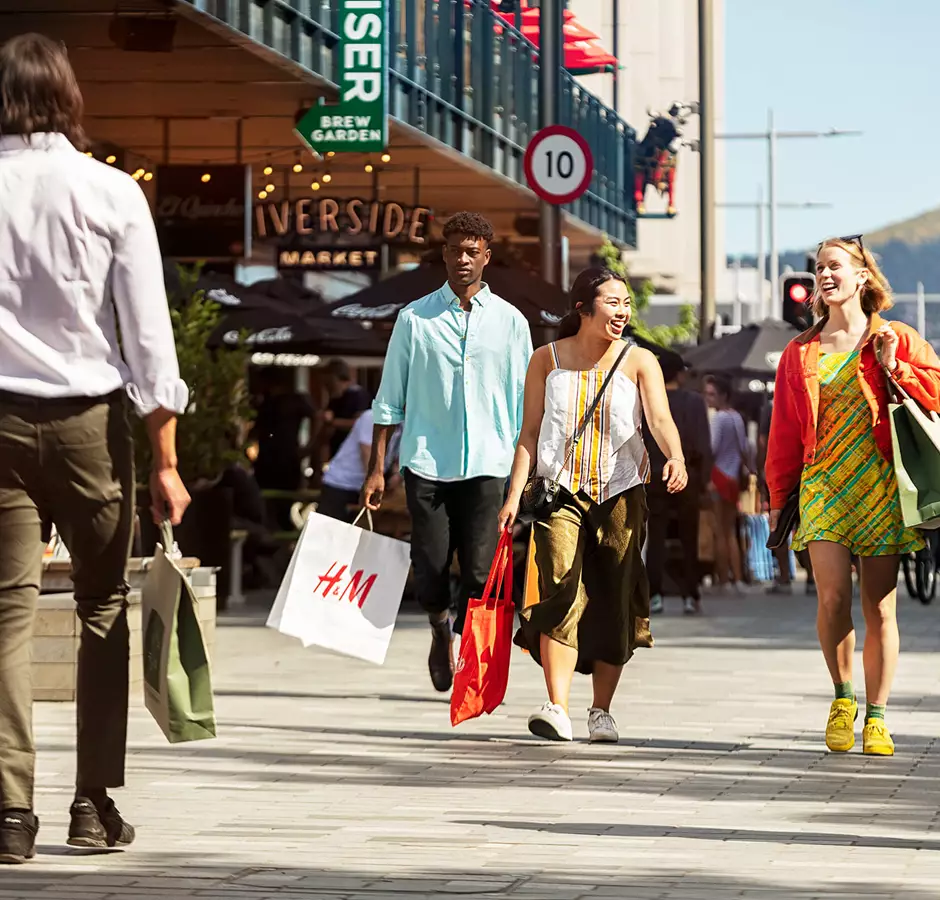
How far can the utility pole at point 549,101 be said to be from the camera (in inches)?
746

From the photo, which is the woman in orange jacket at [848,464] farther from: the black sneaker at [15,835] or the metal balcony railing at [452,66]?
the metal balcony railing at [452,66]

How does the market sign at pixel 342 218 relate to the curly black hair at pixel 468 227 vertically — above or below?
above

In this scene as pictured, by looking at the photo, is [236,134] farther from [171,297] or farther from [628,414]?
[628,414]

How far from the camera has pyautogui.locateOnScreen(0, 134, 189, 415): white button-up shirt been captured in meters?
6.14

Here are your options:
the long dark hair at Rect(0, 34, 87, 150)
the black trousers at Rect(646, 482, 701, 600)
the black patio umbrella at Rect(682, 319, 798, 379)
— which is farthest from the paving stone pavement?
the black patio umbrella at Rect(682, 319, 798, 379)

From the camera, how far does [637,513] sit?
30.9ft

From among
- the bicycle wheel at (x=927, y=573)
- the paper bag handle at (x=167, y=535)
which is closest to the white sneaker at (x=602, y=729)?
the paper bag handle at (x=167, y=535)

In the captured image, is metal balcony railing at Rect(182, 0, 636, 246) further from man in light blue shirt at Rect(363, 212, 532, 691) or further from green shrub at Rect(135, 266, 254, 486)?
man in light blue shirt at Rect(363, 212, 532, 691)

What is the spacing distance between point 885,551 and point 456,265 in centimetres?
231

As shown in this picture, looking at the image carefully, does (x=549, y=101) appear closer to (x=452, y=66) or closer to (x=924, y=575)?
(x=924, y=575)

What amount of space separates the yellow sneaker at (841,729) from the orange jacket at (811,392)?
31.8 inches

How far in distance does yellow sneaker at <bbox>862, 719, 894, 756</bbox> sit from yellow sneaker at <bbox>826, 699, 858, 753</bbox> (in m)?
0.06

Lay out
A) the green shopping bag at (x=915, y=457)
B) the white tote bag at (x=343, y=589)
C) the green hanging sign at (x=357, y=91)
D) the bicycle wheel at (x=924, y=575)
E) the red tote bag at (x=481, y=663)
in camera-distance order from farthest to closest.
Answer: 1. the green hanging sign at (x=357, y=91)
2. the bicycle wheel at (x=924, y=575)
3. the white tote bag at (x=343, y=589)
4. the red tote bag at (x=481, y=663)
5. the green shopping bag at (x=915, y=457)

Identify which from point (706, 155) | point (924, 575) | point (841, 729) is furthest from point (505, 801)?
point (706, 155)
